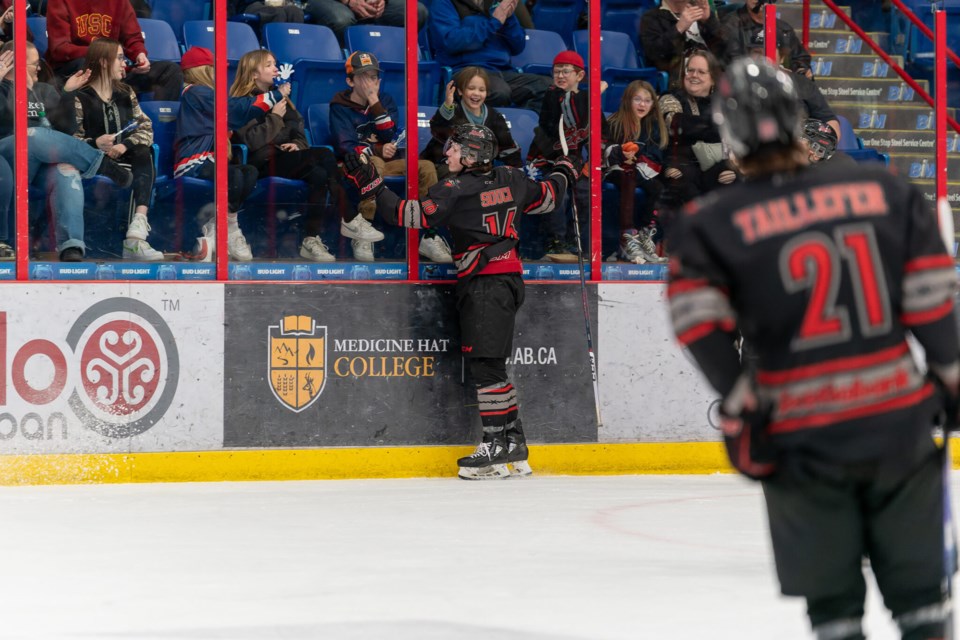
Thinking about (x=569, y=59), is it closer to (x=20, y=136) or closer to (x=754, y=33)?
(x=754, y=33)

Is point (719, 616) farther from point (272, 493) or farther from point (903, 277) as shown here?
point (272, 493)

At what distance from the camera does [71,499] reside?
6.14 m

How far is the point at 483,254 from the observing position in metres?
7.07

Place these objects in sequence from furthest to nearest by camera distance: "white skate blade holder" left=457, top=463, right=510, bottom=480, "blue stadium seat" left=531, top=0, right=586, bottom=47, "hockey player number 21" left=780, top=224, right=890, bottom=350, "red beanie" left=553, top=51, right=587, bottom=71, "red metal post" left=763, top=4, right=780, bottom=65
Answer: "red metal post" left=763, top=4, right=780, bottom=65 < "blue stadium seat" left=531, top=0, right=586, bottom=47 < "red beanie" left=553, top=51, right=587, bottom=71 < "white skate blade holder" left=457, top=463, right=510, bottom=480 < "hockey player number 21" left=780, top=224, right=890, bottom=350

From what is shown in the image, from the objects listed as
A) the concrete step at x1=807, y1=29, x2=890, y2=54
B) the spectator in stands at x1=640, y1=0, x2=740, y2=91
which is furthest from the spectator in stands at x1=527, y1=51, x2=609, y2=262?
the concrete step at x1=807, y1=29, x2=890, y2=54

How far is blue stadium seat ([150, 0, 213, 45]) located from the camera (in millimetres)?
7027

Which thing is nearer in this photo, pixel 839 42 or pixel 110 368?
pixel 110 368

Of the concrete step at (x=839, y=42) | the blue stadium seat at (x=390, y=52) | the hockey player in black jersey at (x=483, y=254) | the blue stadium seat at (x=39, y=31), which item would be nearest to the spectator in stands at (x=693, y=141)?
the hockey player in black jersey at (x=483, y=254)

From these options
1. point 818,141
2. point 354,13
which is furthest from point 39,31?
point 818,141

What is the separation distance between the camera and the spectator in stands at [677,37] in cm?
775

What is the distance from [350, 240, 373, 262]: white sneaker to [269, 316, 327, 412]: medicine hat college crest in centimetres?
45

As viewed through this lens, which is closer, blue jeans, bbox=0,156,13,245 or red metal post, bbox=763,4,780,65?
blue jeans, bbox=0,156,13,245

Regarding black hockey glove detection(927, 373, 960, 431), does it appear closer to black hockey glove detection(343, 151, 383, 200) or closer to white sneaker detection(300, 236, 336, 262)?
black hockey glove detection(343, 151, 383, 200)

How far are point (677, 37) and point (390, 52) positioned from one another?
1.64m
